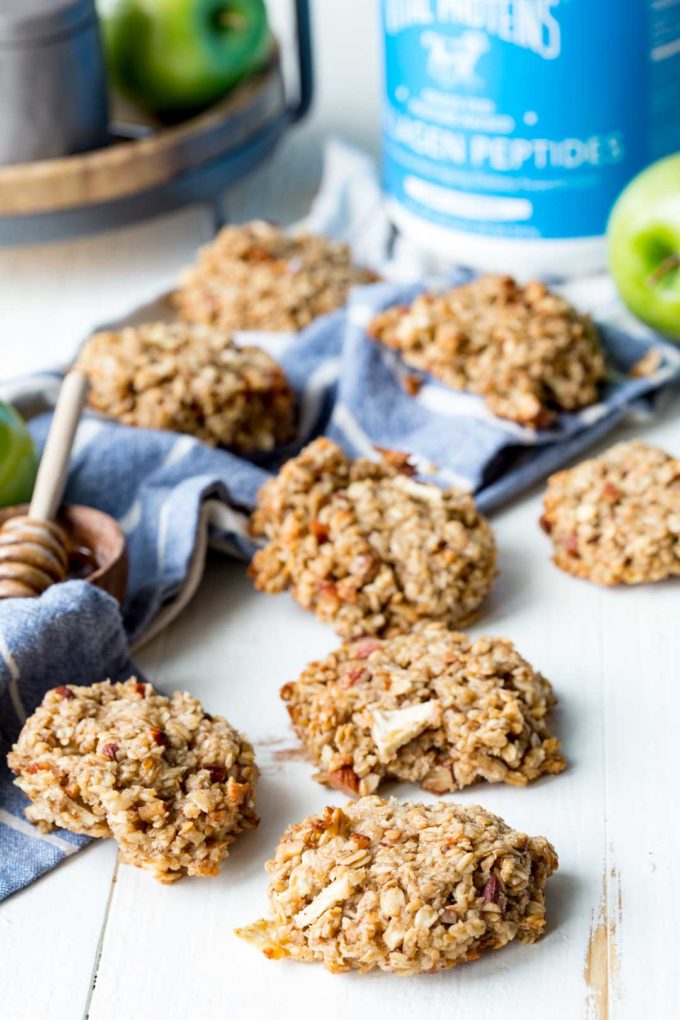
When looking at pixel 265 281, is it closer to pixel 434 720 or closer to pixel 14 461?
pixel 14 461

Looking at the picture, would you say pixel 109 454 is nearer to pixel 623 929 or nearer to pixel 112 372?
pixel 112 372

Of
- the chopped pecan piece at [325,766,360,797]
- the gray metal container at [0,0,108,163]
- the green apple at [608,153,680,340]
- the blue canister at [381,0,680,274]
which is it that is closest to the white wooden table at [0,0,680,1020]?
the chopped pecan piece at [325,766,360,797]

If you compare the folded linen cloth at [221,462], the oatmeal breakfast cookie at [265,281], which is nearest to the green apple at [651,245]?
the folded linen cloth at [221,462]

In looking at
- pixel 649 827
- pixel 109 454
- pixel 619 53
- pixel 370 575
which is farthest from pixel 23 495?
A: pixel 619 53

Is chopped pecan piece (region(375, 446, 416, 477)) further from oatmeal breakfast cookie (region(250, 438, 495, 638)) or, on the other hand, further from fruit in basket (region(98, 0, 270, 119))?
fruit in basket (region(98, 0, 270, 119))

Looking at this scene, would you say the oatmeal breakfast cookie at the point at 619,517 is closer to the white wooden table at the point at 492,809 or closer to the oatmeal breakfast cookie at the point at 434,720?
the white wooden table at the point at 492,809
